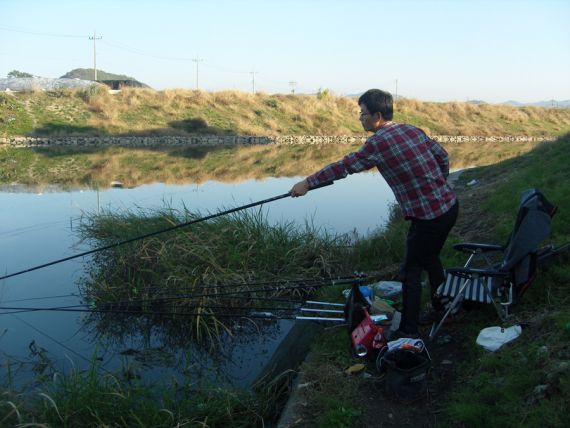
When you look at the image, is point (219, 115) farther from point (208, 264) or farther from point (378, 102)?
point (378, 102)

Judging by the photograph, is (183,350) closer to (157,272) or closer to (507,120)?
(157,272)

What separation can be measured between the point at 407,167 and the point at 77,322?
14.9 ft

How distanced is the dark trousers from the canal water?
69.2 inches

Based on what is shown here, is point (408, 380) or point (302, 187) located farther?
point (302, 187)

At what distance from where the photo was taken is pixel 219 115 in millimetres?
42719

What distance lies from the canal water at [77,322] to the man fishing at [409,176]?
194 cm

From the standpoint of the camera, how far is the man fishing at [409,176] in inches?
148

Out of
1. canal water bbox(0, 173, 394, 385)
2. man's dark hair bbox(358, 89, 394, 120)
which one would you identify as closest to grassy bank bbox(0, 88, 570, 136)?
canal water bbox(0, 173, 394, 385)

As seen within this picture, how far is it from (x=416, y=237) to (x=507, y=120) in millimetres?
57244

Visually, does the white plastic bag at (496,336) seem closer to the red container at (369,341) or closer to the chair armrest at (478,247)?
the red container at (369,341)

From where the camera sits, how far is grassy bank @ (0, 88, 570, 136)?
3606 cm

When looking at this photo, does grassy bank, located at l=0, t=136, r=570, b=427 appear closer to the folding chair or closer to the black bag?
the black bag

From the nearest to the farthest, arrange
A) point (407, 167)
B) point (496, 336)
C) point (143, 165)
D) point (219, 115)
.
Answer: point (407, 167)
point (496, 336)
point (143, 165)
point (219, 115)

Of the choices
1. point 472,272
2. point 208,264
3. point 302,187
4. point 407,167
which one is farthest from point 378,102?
point 208,264
